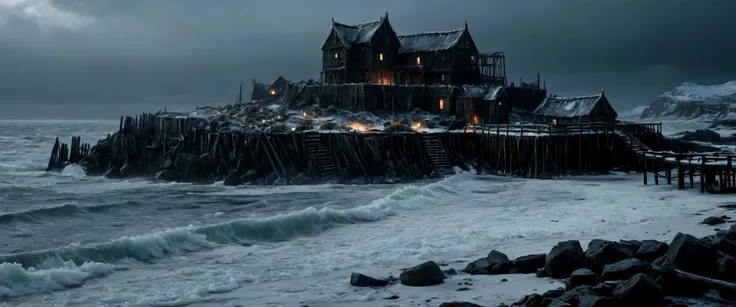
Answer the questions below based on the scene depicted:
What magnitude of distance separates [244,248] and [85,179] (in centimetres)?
3618

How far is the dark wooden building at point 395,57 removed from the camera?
218ft

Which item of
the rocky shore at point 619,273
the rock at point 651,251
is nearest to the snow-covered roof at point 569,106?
the rocky shore at point 619,273

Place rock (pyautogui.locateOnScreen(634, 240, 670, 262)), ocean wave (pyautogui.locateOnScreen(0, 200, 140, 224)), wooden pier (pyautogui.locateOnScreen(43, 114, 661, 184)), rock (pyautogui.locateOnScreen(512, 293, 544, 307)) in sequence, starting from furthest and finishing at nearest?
1. wooden pier (pyautogui.locateOnScreen(43, 114, 661, 184))
2. ocean wave (pyautogui.locateOnScreen(0, 200, 140, 224))
3. rock (pyautogui.locateOnScreen(634, 240, 670, 262))
4. rock (pyautogui.locateOnScreen(512, 293, 544, 307))

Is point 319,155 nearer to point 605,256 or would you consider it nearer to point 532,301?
point 605,256

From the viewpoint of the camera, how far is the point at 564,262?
47.2ft

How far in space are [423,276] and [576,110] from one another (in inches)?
1794

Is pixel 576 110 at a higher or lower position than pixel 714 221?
higher

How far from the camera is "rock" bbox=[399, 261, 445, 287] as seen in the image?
581 inches

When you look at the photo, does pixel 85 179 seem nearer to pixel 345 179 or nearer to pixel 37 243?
pixel 345 179

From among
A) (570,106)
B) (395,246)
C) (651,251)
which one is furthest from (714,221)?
(570,106)

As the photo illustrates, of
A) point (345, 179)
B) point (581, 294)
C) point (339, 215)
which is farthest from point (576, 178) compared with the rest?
point (581, 294)

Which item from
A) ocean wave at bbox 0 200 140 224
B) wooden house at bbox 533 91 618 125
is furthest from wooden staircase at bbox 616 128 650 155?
ocean wave at bbox 0 200 140 224

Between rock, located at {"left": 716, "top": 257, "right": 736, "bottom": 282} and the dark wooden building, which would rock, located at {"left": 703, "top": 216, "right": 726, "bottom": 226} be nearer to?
rock, located at {"left": 716, "top": 257, "right": 736, "bottom": 282}

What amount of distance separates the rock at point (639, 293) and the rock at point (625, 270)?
1.34 metres
